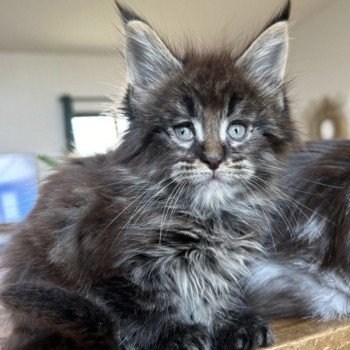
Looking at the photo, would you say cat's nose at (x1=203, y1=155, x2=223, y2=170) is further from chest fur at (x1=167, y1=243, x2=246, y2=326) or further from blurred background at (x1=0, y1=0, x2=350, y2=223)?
blurred background at (x1=0, y1=0, x2=350, y2=223)

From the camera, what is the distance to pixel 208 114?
1.01 meters

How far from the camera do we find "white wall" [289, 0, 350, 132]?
485 centimetres

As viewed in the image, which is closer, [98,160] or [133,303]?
[133,303]

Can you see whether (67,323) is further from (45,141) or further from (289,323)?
(45,141)

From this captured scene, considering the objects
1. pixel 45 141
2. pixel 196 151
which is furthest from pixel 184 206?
pixel 45 141

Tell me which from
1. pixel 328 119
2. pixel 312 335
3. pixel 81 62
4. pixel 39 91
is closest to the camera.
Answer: pixel 312 335

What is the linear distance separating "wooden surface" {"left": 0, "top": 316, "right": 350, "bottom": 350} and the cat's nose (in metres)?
0.37

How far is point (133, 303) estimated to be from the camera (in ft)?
2.92

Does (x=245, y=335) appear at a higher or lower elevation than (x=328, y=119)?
lower

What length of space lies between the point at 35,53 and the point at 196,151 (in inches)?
228

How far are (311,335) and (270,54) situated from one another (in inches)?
27.0

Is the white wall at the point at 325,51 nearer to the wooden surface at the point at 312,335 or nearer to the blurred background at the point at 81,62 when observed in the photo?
the blurred background at the point at 81,62

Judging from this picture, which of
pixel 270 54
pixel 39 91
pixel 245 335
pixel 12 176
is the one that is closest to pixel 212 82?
pixel 270 54

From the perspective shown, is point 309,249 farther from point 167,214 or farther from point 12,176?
point 12,176
